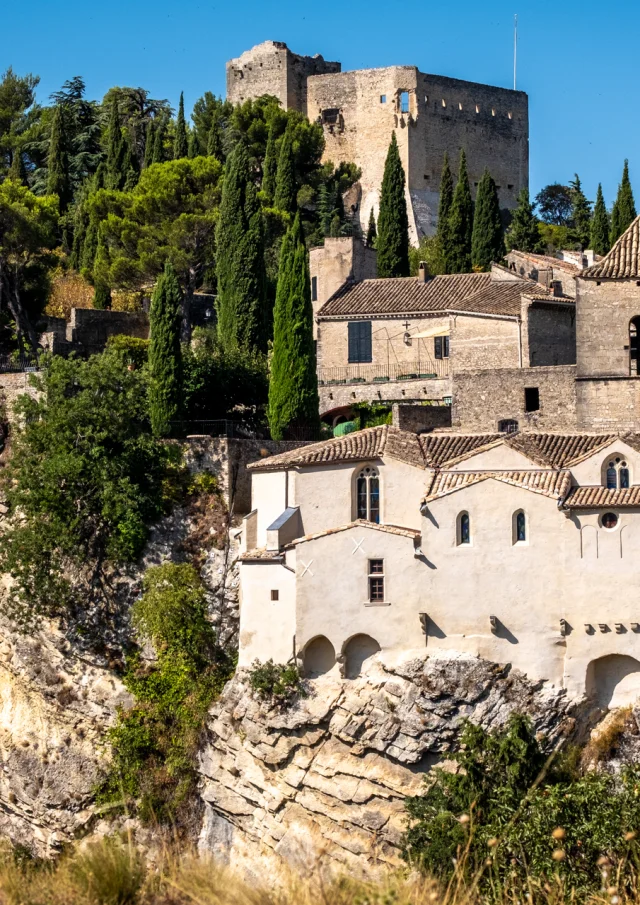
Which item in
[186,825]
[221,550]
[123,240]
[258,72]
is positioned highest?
[258,72]

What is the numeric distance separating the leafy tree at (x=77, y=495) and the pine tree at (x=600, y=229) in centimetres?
2744

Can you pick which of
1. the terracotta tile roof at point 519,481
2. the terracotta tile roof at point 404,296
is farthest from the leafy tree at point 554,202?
the terracotta tile roof at point 519,481

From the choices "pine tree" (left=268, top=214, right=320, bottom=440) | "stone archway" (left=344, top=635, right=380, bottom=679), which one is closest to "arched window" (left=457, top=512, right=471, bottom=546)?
"stone archway" (left=344, top=635, right=380, bottom=679)

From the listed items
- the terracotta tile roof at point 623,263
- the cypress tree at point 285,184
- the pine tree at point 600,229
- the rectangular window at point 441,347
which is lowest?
the rectangular window at point 441,347

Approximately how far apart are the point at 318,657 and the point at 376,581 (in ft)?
7.36

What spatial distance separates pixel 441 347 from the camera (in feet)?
148

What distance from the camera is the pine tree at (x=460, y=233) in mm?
56406

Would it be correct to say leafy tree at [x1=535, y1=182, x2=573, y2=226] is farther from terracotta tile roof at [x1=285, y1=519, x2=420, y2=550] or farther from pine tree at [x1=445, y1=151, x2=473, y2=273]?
terracotta tile roof at [x1=285, y1=519, x2=420, y2=550]

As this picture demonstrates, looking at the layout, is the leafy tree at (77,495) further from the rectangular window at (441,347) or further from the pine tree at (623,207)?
the pine tree at (623,207)

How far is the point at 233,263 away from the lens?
46.9 meters

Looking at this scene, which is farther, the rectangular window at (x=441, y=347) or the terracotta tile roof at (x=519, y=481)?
the rectangular window at (x=441, y=347)

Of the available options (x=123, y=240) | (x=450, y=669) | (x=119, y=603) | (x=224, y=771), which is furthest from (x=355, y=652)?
(x=123, y=240)

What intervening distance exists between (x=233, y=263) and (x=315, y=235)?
17.6 m

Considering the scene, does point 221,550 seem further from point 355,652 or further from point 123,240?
point 123,240
